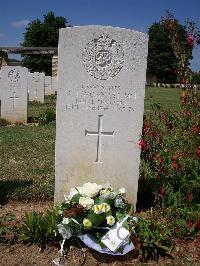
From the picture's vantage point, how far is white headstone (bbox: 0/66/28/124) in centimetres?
1218

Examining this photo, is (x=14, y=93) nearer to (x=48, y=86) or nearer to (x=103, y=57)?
(x=103, y=57)

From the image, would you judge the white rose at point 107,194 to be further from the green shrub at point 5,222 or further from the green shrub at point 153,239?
the green shrub at point 5,222

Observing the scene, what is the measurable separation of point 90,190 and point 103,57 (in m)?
1.46

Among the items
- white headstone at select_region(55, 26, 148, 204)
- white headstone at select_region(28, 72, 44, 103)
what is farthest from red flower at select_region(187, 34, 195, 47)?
white headstone at select_region(28, 72, 44, 103)

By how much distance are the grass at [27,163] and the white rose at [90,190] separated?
1.18 meters

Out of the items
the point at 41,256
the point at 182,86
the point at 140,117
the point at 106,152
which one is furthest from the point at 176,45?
the point at 41,256

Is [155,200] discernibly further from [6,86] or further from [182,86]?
[6,86]

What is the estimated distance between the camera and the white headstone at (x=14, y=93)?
1218cm

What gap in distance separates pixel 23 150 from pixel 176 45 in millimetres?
4743

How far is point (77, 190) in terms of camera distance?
4527 millimetres

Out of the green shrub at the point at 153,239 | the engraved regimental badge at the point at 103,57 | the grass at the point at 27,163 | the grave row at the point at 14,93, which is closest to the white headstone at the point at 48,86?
the grave row at the point at 14,93

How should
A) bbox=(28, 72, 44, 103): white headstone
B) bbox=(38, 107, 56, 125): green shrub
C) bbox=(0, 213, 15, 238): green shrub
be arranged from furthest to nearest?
1. bbox=(28, 72, 44, 103): white headstone
2. bbox=(38, 107, 56, 125): green shrub
3. bbox=(0, 213, 15, 238): green shrub

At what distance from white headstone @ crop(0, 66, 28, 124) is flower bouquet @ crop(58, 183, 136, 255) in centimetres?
840

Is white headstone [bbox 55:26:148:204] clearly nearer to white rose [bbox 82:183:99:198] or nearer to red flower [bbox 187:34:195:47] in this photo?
white rose [bbox 82:183:99:198]
